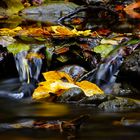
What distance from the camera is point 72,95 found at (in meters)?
4.46

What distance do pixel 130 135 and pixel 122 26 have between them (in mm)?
5371

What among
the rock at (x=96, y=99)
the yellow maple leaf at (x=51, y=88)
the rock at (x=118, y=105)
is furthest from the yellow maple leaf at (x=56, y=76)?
the rock at (x=118, y=105)

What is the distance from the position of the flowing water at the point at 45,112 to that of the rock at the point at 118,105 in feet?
0.28

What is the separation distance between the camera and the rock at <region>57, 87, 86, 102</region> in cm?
446

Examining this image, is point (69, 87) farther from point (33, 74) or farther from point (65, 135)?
point (65, 135)

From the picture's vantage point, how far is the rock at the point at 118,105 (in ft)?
13.5

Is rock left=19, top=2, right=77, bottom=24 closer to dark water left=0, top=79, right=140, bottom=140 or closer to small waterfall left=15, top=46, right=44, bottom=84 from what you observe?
small waterfall left=15, top=46, right=44, bottom=84

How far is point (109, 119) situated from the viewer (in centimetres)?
386

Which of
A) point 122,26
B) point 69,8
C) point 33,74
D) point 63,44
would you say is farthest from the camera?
point 69,8

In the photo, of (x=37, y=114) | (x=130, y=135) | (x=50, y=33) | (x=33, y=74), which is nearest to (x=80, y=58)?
(x=33, y=74)

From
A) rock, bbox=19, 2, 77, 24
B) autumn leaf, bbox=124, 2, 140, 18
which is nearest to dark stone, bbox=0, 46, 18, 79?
rock, bbox=19, 2, 77, 24

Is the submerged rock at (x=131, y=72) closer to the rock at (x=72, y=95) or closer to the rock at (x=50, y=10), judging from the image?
the rock at (x=72, y=95)

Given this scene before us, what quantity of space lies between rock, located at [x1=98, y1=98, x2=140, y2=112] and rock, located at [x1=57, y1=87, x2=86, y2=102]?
0.33 metres

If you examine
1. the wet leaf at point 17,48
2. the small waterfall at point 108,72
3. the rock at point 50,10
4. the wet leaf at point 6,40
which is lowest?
the small waterfall at point 108,72
